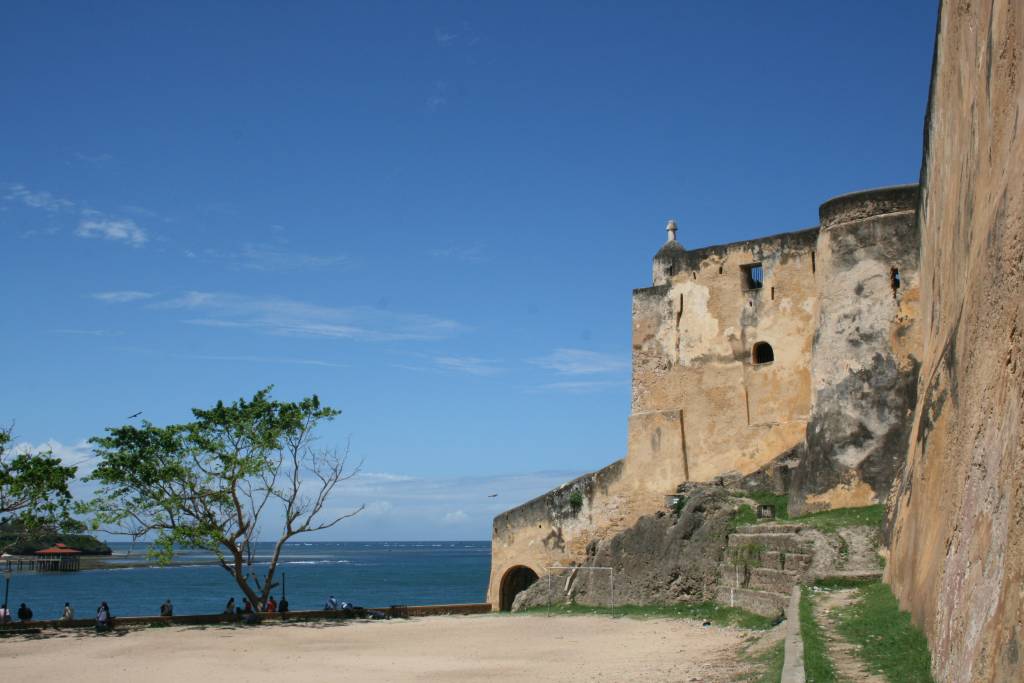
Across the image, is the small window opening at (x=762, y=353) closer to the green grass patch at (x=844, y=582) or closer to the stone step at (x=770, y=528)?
the stone step at (x=770, y=528)

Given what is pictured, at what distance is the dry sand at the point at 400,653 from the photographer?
552 inches

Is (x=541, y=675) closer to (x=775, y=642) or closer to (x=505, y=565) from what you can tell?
(x=775, y=642)

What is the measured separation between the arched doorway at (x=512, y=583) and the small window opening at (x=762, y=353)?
930 centimetres

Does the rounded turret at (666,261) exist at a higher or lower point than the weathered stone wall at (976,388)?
higher

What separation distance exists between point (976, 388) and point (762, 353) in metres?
17.8

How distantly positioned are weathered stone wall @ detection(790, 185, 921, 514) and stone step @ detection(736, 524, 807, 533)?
3.11 ft

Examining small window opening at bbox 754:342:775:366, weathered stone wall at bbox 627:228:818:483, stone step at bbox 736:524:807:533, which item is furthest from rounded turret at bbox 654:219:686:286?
stone step at bbox 736:524:807:533

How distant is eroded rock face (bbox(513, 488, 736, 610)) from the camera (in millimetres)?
20797

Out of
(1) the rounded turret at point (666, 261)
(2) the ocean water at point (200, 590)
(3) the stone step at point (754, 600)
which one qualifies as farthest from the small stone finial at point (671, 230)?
(2) the ocean water at point (200, 590)

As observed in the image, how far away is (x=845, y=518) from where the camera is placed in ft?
57.1

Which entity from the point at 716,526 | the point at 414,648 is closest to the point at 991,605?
the point at 414,648

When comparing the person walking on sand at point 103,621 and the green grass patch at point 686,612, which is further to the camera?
the person walking on sand at point 103,621

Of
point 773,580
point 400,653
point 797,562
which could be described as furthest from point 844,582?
point 400,653

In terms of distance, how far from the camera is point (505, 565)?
28766mm
